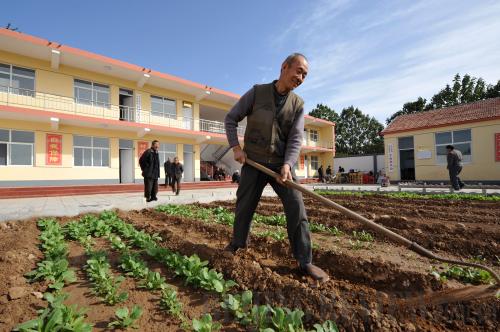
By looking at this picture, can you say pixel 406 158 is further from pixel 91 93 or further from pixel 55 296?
pixel 55 296

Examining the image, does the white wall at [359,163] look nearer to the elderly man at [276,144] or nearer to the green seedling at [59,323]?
the elderly man at [276,144]

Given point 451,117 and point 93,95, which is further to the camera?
point 451,117

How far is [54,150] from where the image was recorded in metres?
14.1

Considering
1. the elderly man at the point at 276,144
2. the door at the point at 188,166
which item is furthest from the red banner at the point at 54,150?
the elderly man at the point at 276,144

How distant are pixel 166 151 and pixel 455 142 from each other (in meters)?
18.9

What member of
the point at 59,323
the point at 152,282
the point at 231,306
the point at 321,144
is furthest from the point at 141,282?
the point at 321,144

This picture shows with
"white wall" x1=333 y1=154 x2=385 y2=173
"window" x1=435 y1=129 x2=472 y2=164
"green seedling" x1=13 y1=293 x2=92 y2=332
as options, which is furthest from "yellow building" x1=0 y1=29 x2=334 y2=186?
"white wall" x1=333 y1=154 x2=385 y2=173

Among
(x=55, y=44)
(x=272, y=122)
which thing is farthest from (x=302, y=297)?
(x=55, y=44)

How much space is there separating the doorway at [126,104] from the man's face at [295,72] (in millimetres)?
16143

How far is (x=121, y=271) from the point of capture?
263 cm

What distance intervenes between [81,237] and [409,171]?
22.5 metres

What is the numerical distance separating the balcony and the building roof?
617 inches

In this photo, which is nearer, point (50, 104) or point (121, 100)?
point (50, 104)

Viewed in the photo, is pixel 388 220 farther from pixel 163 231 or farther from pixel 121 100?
pixel 121 100
